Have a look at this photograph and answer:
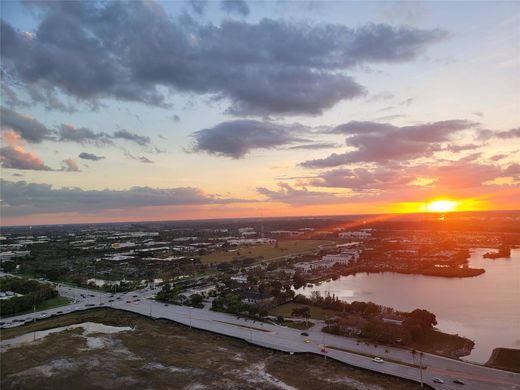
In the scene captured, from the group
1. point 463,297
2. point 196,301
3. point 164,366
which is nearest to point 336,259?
point 463,297

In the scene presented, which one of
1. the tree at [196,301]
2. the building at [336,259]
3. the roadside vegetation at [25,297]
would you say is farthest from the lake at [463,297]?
the roadside vegetation at [25,297]

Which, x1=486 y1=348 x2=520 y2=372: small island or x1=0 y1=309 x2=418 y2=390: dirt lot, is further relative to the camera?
x1=486 y1=348 x2=520 y2=372: small island

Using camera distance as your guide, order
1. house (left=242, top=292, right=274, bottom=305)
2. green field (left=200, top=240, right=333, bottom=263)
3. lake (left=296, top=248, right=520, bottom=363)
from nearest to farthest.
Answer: lake (left=296, top=248, right=520, bottom=363) → house (left=242, top=292, right=274, bottom=305) → green field (left=200, top=240, right=333, bottom=263)

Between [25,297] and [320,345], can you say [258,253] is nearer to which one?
[25,297]

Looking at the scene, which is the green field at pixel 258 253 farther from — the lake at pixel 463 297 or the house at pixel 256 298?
the house at pixel 256 298

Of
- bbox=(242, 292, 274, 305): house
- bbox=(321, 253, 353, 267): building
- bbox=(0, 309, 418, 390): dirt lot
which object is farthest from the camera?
bbox=(321, 253, 353, 267): building

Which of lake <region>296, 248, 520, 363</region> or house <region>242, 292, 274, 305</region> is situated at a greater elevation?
house <region>242, 292, 274, 305</region>

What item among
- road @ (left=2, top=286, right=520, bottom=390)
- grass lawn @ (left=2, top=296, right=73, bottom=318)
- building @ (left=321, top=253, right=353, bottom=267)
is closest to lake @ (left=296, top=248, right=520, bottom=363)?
road @ (left=2, top=286, right=520, bottom=390)

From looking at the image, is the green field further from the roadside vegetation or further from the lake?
the roadside vegetation
